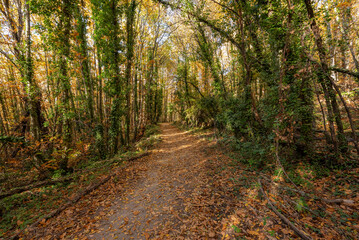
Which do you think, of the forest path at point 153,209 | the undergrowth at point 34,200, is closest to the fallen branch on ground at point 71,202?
the forest path at point 153,209

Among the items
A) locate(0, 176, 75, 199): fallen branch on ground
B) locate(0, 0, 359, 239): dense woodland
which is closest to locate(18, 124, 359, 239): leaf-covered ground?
locate(0, 0, 359, 239): dense woodland

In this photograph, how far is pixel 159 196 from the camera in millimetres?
4719

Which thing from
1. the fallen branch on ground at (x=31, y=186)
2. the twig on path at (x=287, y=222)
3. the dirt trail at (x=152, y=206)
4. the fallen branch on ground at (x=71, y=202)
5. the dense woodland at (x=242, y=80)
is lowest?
the dirt trail at (x=152, y=206)

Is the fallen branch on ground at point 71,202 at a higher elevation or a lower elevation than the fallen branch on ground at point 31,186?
lower

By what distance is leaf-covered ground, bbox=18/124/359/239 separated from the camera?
2.91 m

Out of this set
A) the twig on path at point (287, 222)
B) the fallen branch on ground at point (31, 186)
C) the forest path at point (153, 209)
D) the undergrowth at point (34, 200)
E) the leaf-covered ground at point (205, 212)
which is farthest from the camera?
the fallen branch on ground at point (31, 186)

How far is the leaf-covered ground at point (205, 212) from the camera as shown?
Result: 2906 mm

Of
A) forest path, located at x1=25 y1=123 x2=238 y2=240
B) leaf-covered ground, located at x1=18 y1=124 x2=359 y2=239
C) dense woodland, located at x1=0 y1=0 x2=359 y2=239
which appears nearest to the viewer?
leaf-covered ground, located at x1=18 y1=124 x2=359 y2=239

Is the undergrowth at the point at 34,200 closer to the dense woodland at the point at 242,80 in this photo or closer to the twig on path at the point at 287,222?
the dense woodland at the point at 242,80

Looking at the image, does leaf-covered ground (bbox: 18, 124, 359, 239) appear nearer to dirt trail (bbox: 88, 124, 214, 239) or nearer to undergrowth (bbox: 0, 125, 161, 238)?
dirt trail (bbox: 88, 124, 214, 239)

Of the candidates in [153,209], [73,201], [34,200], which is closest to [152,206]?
[153,209]

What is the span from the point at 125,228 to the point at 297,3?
8.09m

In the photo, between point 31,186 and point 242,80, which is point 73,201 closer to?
point 31,186

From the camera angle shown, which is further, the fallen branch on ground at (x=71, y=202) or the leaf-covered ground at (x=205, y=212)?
the fallen branch on ground at (x=71, y=202)
